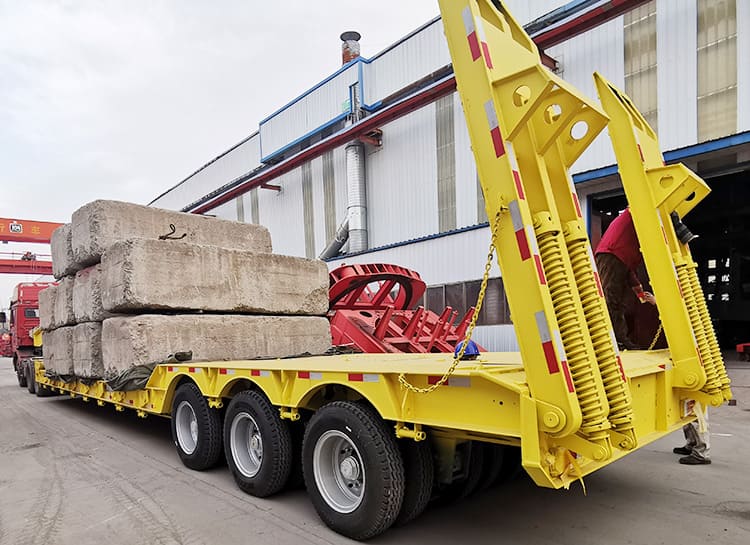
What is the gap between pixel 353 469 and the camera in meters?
3.62

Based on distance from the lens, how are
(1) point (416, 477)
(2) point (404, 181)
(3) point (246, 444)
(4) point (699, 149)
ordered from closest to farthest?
(1) point (416, 477)
(3) point (246, 444)
(4) point (699, 149)
(2) point (404, 181)

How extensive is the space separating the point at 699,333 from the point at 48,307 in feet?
30.5

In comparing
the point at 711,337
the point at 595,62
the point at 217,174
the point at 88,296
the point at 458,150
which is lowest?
the point at 711,337

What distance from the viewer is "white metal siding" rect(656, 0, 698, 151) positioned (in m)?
10.3

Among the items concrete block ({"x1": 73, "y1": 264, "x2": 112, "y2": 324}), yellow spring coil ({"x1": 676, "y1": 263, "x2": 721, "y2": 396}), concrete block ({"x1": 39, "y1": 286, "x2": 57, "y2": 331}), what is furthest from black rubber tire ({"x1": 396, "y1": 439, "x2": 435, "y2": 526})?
concrete block ({"x1": 39, "y1": 286, "x2": 57, "y2": 331})

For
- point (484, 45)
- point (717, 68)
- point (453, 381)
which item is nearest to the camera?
point (484, 45)

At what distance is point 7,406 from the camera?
10.7m

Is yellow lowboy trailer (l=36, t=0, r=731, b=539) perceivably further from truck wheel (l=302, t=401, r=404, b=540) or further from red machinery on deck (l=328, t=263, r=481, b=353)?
red machinery on deck (l=328, t=263, r=481, b=353)

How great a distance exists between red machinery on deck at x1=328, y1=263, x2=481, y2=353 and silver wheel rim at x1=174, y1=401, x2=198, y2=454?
3263mm

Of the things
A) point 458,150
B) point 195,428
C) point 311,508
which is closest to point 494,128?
point 311,508

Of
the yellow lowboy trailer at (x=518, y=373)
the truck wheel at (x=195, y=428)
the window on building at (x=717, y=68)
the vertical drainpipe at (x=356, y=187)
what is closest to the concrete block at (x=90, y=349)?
the truck wheel at (x=195, y=428)

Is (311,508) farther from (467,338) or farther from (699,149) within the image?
(699,149)

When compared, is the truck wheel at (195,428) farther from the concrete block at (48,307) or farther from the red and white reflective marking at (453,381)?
the concrete block at (48,307)

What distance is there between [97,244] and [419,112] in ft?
38.6
